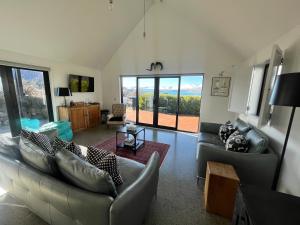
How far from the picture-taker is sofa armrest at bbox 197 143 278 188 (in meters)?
1.75

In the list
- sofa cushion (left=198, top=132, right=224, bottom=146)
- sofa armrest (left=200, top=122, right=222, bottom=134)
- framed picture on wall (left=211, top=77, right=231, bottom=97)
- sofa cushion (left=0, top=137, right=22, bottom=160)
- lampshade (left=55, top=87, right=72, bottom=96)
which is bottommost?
sofa cushion (left=198, top=132, right=224, bottom=146)

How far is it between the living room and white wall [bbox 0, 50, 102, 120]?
0.03m

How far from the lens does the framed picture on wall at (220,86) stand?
4014mm

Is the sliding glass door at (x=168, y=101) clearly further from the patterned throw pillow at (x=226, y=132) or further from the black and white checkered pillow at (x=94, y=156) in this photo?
the black and white checkered pillow at (x=94, y=156)

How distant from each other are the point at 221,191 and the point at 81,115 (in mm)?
4383

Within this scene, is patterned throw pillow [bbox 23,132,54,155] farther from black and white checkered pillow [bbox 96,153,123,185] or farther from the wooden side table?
the wooden side table

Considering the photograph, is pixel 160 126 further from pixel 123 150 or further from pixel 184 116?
pixel 123 150

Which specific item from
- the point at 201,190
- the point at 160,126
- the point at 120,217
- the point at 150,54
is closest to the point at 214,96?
the point at 160,126

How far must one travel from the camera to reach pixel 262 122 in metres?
2.02

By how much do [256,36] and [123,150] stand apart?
3.46 metres

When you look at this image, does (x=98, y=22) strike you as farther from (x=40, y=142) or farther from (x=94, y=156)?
(x=94, y=156)

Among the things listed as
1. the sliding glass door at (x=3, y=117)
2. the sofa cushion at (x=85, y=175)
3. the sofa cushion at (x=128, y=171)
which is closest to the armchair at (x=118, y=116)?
the sliding glass door at (x=3, y=117)

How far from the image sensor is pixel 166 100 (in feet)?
16.1

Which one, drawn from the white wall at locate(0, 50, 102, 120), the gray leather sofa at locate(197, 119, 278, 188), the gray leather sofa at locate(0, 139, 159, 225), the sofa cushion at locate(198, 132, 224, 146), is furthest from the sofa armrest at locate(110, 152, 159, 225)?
the white wall at locate(0, 50, 102, 120)
